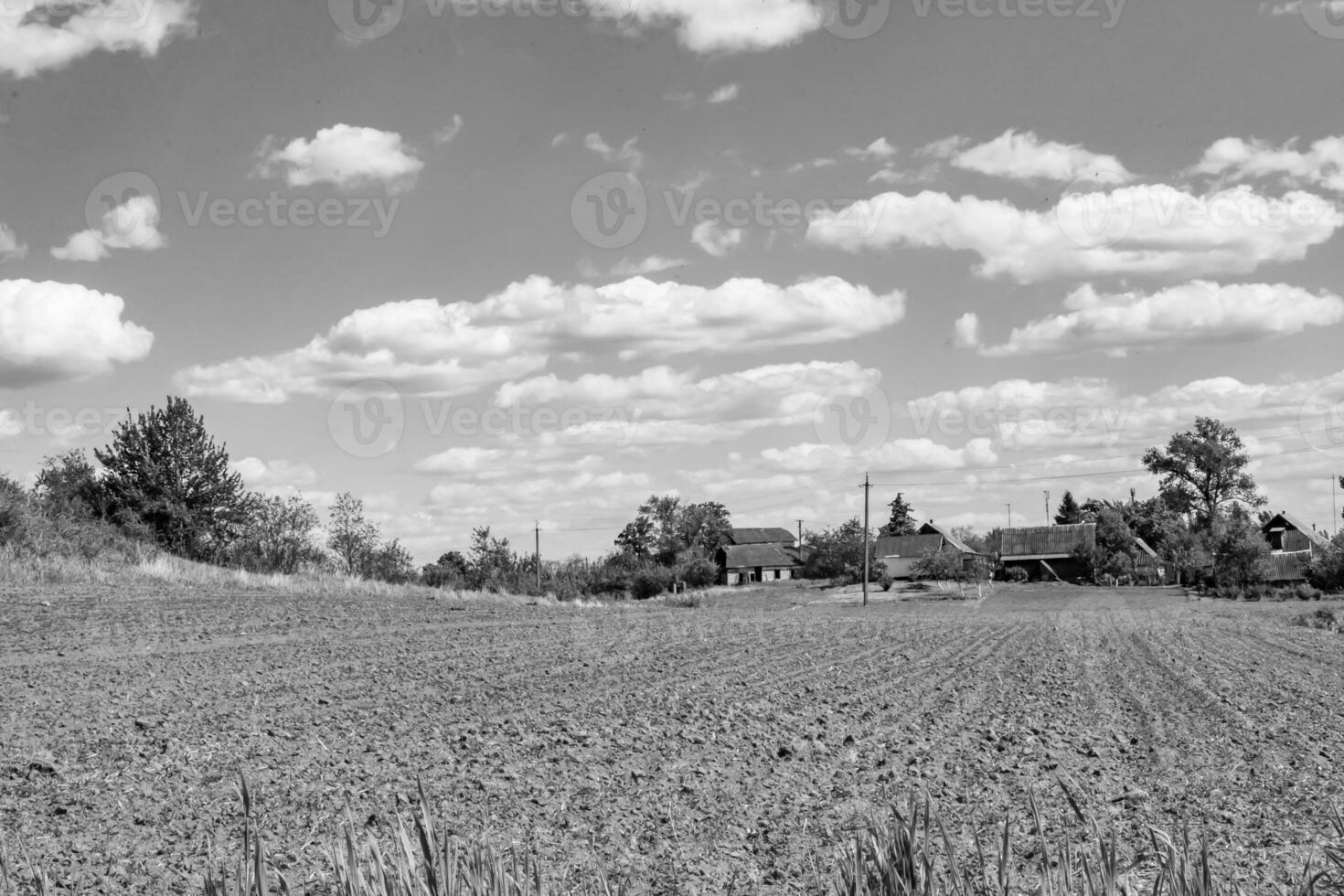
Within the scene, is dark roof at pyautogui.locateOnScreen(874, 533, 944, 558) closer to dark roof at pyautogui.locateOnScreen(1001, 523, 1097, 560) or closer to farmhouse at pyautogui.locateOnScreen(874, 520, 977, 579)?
farmhouse at pyautogui.locateOnScreen(874, 520, 977, 579)

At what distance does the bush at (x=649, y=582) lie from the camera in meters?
110

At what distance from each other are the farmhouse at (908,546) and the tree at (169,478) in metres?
79.1

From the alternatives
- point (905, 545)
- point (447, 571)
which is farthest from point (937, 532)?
point (447, 571)

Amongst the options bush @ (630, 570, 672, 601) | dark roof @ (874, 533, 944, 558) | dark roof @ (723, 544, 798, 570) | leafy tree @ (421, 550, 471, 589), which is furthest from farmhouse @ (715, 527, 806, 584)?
leafy tree @ (421, 550, 471, 589)

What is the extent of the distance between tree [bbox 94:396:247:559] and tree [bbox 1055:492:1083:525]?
126958 mm

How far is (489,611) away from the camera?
3694cm

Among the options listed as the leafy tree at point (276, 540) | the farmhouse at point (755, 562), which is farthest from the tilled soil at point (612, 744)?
the farmhouse at point (755, 562)

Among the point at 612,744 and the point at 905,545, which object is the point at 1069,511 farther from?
the point at 612,744

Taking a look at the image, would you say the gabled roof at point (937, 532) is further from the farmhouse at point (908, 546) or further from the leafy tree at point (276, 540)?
the leafy tree at point (276, 540)

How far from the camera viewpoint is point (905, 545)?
416 ft

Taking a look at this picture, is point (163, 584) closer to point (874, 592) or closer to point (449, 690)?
point (449, 690)

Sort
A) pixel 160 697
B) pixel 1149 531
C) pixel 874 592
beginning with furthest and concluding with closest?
pixel 1149 531
pixel 874 592
pixel 160 697

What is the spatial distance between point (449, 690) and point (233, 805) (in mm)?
7594

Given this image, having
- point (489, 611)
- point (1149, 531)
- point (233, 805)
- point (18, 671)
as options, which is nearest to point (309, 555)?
point (489, 611)
